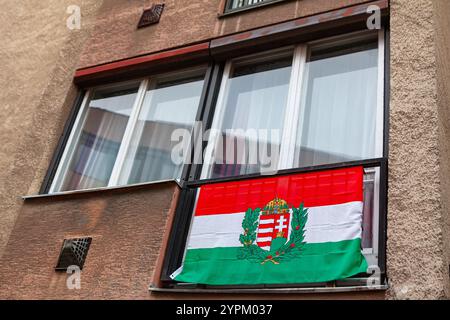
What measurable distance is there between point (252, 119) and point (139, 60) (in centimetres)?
201

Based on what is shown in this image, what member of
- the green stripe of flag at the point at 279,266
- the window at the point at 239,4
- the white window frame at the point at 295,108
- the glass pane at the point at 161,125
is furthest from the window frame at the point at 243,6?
the green stripe of flag at the point at 279,266

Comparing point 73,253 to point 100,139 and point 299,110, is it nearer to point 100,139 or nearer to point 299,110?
point 100,139

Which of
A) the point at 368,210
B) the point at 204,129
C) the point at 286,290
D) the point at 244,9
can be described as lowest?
the point at 286,290

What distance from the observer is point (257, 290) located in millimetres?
5145

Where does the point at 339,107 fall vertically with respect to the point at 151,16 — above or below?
below

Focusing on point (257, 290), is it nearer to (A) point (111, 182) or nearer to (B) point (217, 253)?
(B) point (217, 253)

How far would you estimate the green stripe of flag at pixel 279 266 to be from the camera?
4.97 meters

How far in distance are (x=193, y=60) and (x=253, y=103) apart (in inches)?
45.4

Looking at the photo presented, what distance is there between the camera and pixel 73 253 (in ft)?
21.2

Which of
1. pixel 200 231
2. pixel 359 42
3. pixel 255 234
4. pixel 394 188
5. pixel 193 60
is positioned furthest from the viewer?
pixel 193 60

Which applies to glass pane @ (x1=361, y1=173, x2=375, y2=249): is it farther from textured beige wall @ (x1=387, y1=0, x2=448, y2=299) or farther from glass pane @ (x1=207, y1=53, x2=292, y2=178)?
glass pane @ (x1=207, y1=53, x2=292, y2=178)

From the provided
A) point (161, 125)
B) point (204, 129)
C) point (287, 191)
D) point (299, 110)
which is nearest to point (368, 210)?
point (287, 191)

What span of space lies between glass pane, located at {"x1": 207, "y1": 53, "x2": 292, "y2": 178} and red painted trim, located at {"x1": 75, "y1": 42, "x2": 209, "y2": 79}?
59 cm
